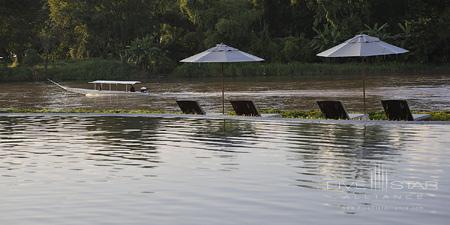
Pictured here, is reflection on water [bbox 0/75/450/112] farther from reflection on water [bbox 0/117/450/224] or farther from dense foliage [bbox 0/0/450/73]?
dense foliage [bbox 0/0/450/73]

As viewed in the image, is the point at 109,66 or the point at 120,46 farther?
the point at 120,46

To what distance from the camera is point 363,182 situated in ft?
36.0

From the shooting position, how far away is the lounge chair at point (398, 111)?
62.5ft

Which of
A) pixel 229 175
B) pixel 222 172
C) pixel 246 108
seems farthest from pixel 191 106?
pixel 229 175

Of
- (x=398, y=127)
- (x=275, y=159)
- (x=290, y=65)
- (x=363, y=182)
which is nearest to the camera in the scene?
(x=363, y=182)

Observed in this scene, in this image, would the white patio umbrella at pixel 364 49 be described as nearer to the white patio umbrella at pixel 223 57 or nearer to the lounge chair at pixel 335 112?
the lounge chair at pixel 335 112

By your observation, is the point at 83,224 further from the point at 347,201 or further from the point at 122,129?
the point at 122,129

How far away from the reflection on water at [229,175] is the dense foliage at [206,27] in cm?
5239

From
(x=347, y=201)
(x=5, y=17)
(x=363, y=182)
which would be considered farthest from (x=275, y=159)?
(x=5, y=17)

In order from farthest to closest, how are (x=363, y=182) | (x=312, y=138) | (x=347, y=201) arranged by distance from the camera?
(x=312, y=138) → (x=363, y=182) → (x=347, y=201)

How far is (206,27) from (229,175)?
204ft

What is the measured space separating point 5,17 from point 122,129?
183 ft

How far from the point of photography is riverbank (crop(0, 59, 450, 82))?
66.1 meters

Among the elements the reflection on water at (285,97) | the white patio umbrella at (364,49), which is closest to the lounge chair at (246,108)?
the white patio umbrella at (364,49)
